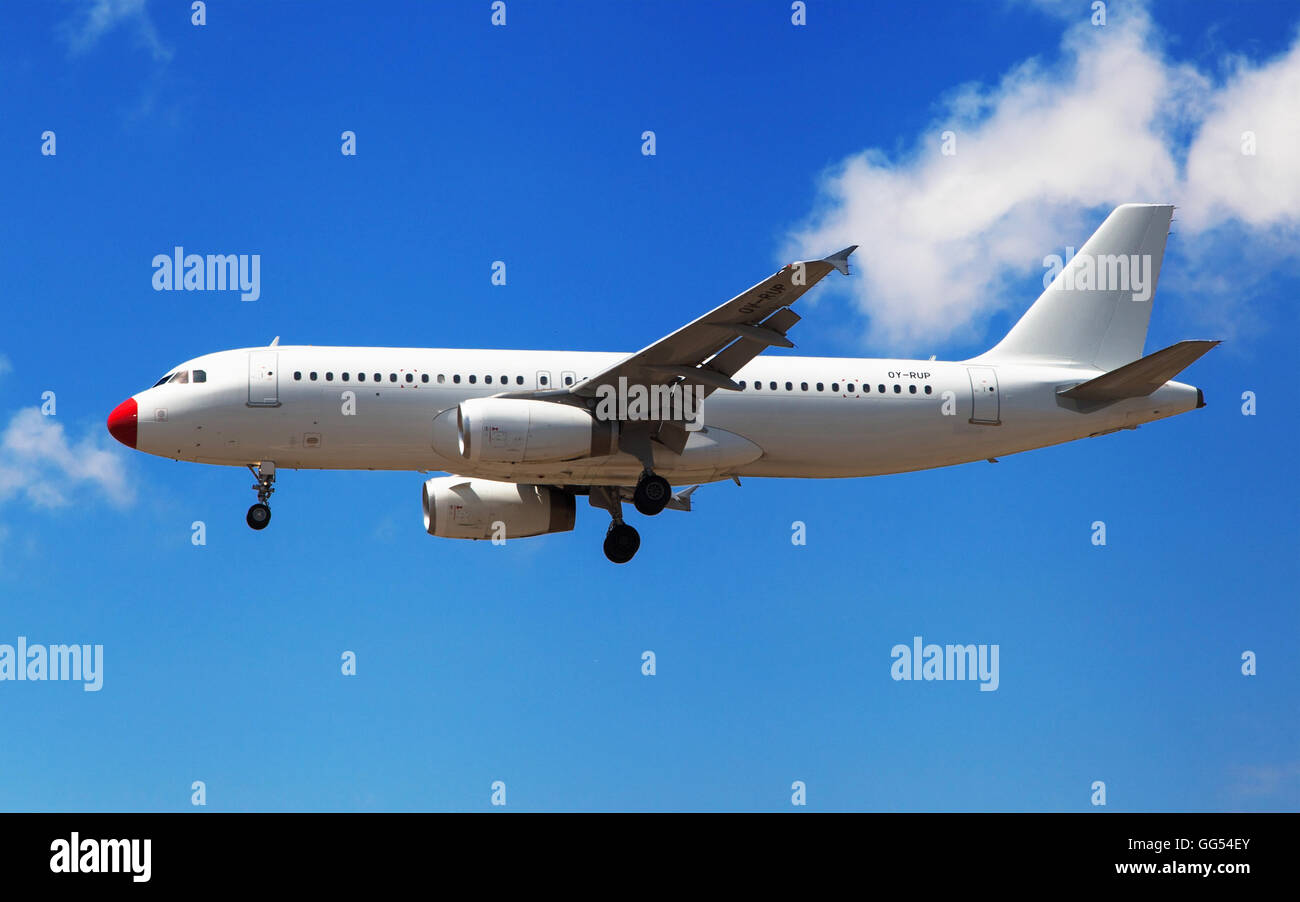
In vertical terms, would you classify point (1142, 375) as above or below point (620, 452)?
above

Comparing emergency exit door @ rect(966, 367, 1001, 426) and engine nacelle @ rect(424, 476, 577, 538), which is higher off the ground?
emergency exit door @ rect(966, 367, 1001, 426)

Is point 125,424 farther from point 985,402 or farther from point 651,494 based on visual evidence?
point 985,402

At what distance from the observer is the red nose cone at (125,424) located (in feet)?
122

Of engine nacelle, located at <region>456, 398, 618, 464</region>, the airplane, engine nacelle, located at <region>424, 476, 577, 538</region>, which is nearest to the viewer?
engine nacelle, located at <region>456, 398, 618, 464</region>

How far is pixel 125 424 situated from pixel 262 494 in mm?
3491

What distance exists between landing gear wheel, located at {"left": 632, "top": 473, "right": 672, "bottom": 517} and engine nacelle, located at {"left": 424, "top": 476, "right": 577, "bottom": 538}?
4.69m

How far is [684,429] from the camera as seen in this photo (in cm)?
3806

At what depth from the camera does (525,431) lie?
1426 inches

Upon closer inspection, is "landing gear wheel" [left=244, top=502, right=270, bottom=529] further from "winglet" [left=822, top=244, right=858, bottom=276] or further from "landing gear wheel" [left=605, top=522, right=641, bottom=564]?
"winglet" [left=822, top=244, right=858, bottom=276]

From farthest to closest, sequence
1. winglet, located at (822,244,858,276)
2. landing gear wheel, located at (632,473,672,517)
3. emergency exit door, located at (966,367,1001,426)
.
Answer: emergency exit door, located at (966,367,1001,426) → landing gear wheel, located at (632,473,672,517) → winglet, located at (822,244,858,276)

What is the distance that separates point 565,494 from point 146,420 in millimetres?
11012

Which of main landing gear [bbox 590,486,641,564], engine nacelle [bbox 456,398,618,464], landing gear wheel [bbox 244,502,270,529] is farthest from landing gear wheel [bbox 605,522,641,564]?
landing gear wheel [bbox 244,502,270,529]

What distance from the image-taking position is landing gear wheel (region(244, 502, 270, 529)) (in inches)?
1479

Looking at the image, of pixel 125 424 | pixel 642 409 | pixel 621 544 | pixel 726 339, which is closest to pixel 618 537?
pixel 621 544
